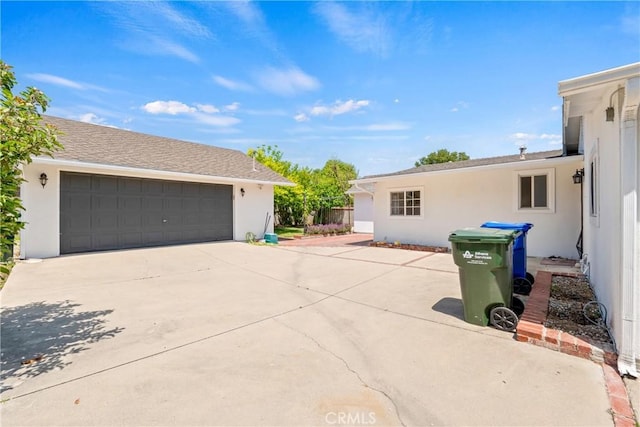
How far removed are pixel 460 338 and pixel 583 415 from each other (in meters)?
1.38

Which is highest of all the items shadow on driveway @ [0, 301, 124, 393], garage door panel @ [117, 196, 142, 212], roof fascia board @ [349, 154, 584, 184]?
roof fascia board @ [349, 154, 584, 184]

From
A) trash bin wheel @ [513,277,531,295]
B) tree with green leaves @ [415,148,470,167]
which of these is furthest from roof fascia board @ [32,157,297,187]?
tree with green leaves @ [415,148,470,167]

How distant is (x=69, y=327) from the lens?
3.83 metres

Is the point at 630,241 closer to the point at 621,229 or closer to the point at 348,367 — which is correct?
the point at 621,229

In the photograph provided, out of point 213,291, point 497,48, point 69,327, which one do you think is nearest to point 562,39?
point 497,48

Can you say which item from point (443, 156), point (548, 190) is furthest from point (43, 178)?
point (443, 156)

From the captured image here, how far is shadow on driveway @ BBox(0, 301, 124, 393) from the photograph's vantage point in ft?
9.39

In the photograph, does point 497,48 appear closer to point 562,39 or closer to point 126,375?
point 562,39

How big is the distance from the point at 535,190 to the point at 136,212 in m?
14.1

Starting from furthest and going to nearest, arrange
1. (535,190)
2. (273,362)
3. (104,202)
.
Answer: (104,202)
(535,190)
(273,362)

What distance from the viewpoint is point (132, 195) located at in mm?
10680

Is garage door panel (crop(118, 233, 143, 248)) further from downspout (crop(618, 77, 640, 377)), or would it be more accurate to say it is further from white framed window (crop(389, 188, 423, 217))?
downspout (crop(618, 77, 640, 377))

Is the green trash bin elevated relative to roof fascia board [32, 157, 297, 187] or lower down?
lower down

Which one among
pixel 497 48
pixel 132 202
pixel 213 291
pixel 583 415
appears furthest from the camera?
pixel 132 202
